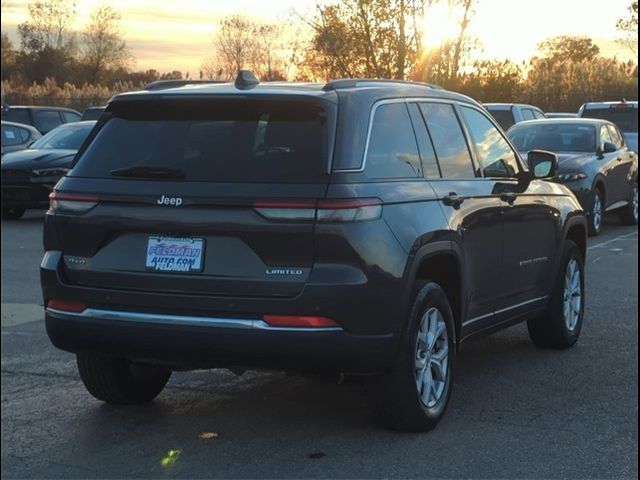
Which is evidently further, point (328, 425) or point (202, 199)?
point (328, 425)

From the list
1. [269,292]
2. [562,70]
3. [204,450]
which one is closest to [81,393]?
[204,450]

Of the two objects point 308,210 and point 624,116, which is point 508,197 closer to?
point 308,210

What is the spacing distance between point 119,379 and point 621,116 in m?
11.1

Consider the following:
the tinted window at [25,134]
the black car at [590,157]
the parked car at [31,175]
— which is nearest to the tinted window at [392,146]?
the black car at [590,157]

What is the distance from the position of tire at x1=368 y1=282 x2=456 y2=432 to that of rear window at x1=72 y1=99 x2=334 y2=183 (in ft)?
3.05

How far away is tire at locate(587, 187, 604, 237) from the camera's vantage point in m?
13.9

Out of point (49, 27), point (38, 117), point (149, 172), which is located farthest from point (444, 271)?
point (38, 117)

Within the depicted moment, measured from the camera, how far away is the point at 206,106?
4996mm

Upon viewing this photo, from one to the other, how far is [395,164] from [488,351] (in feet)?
7.83

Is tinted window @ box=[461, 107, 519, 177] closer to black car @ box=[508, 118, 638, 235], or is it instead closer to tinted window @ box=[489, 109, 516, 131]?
tinted window @ box=[489, 109, 516, 131]

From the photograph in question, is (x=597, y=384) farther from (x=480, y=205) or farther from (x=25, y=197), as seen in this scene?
(x=25, y=197)

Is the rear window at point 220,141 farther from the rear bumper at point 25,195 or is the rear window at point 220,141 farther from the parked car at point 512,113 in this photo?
the rear bumper at point 25,195

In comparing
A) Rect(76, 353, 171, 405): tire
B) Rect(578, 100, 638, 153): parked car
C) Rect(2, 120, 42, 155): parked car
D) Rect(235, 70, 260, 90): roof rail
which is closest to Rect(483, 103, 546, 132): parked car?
Rect(578, 100, 638, 153): parked car

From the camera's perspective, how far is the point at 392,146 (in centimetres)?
521
